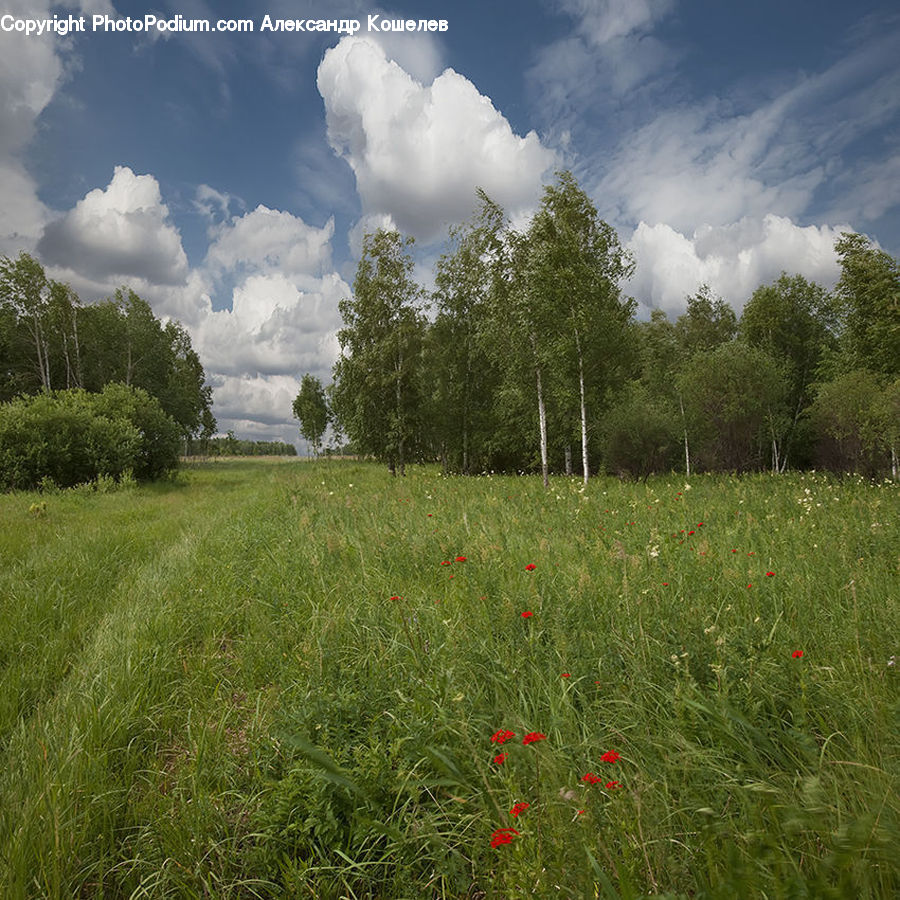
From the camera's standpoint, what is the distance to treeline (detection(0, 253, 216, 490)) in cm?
1862

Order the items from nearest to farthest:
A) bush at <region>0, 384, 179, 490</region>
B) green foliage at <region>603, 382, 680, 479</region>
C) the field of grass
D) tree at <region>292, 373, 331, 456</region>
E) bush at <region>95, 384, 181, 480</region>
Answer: the field of grass → bush at <region>0, 384, 179, 490</region> → green foliage at <region>603, 382, 680, 479</region> → bush at <region>95, 384, 181, 480</region> → tree at <region>292, 373, 331, 456</region>

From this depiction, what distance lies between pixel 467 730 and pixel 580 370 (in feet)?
46.8

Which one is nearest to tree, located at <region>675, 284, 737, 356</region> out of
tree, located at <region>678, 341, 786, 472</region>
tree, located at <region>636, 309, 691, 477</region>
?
tree, located at <region>636, 309, 691, 477</region>

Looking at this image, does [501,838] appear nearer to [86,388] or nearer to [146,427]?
[146,427]

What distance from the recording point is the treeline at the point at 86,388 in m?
18.6

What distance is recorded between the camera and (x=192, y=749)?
248 cm

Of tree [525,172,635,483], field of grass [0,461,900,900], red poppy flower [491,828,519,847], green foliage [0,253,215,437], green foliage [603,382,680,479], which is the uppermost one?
green foliage [0,253,215,437]

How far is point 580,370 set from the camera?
49.4ft

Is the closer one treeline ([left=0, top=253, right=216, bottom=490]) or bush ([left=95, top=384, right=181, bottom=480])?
treeline ([left=0, top=253, right=216, bottom=490])

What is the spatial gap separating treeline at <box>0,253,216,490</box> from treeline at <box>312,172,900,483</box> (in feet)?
34.2

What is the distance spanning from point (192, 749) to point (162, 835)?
1.73 feet

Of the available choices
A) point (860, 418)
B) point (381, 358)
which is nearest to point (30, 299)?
point (381, 358)

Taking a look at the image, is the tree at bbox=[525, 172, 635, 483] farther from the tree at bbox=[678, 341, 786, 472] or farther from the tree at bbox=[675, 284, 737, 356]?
the tree at bbox=[675, 284, 737, 356]

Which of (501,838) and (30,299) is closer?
(501,838)
